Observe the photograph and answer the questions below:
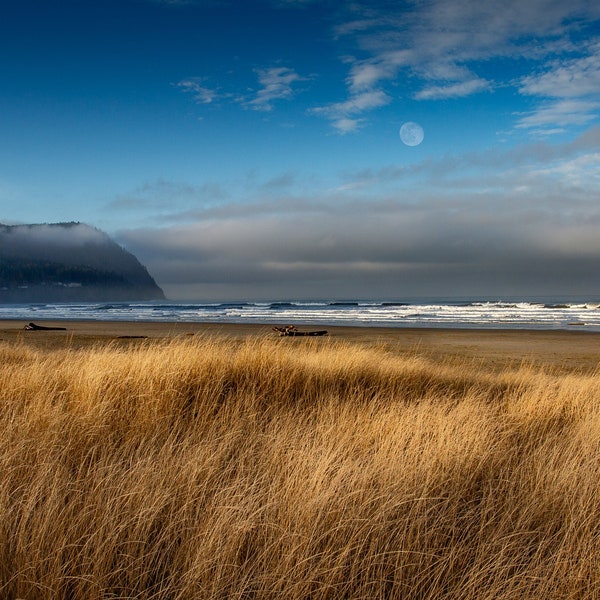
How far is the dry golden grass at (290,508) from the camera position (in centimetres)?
252

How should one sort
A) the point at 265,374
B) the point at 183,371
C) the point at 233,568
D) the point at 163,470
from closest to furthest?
1. the point at 233,568
2. the point at 163,470
3. the point at 183,371
4. the point at 265,374

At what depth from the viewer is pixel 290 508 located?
9.87ft

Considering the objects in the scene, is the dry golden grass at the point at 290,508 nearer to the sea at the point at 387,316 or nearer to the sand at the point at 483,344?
the sand at the point at 483,344

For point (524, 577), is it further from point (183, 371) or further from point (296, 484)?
point (183, 371)

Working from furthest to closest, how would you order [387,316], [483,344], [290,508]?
1. [387,316]
2. [483,344]
3. [290,508]

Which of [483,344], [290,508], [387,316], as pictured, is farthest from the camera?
[387,316]

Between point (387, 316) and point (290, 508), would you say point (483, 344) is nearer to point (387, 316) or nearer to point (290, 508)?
point (290, 508)

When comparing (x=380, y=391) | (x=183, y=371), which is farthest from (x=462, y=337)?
(x=183, y=371)

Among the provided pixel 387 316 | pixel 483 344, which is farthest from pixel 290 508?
pixel 387 316

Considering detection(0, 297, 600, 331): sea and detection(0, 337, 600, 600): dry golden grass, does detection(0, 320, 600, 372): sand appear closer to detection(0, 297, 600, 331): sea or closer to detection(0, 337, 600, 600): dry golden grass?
detection(0, 297, 600, 331): sea

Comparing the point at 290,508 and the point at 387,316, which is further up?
the point at 387,316

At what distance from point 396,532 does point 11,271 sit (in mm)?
212007

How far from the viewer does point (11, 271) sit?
604 feet

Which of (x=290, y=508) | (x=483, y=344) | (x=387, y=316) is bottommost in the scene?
(x=483, y=344)
